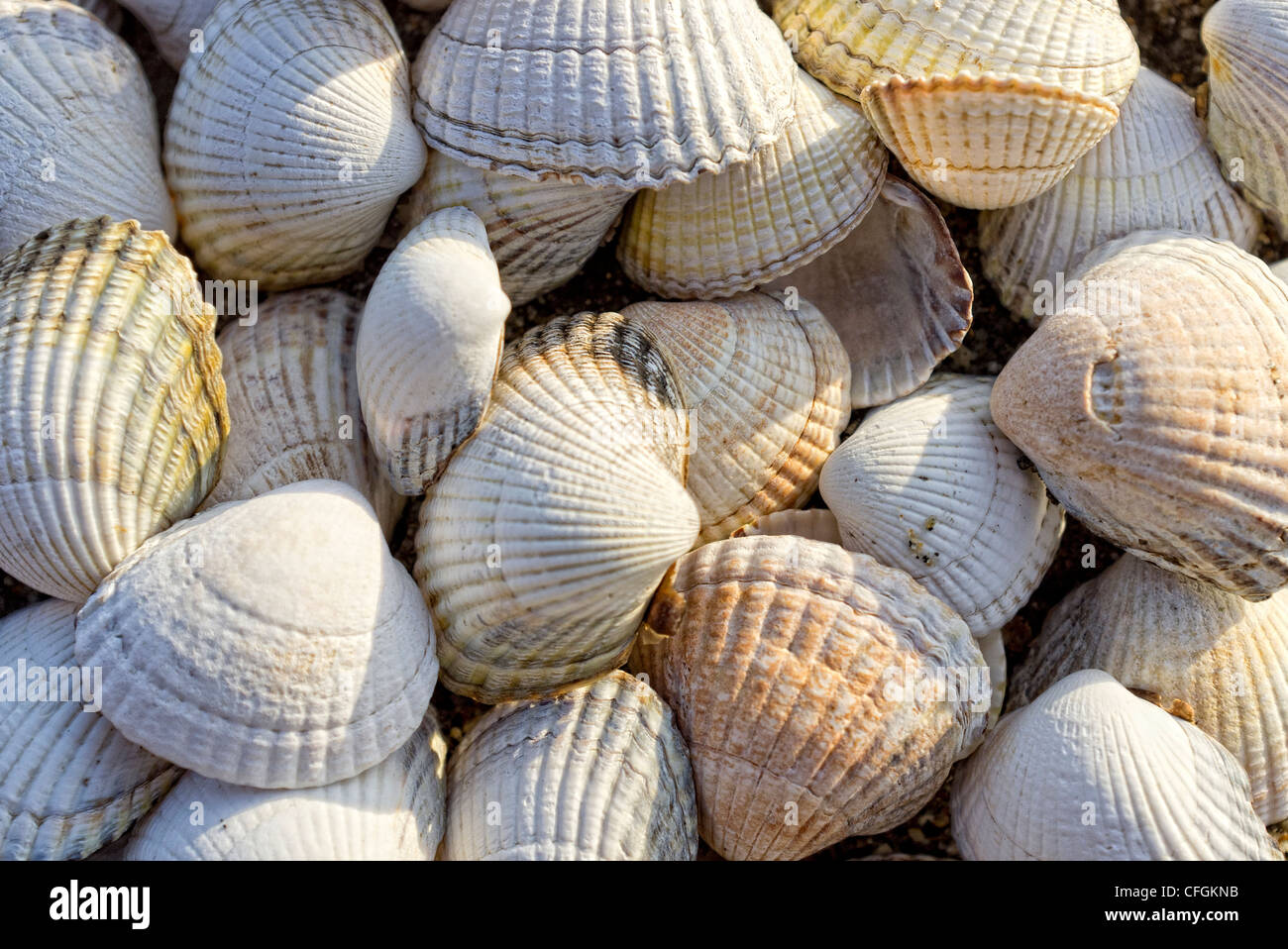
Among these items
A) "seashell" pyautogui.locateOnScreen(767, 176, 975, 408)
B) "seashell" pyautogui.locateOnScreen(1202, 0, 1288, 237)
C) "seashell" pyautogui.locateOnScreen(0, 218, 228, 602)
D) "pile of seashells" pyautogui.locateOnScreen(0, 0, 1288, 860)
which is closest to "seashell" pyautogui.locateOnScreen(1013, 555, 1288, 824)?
"pile of seashells" pyautogui.locateOnScreen(0, 0, 1288, 860)

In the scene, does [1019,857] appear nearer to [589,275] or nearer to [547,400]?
[547,400]

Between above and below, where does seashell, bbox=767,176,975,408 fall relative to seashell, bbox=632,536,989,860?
above

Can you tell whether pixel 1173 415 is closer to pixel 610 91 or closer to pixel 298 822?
pixel 610 91

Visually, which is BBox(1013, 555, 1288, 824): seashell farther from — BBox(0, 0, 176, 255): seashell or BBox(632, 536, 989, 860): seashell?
BBox(0, 0, 176, 255): seashell

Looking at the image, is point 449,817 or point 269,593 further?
point 449,817

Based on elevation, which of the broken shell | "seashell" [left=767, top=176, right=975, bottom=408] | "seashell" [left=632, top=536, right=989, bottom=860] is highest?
"seashell" [left=767, top=176, right=975, bottom=408]

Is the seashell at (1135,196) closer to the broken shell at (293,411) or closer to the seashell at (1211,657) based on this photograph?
the seashell at (1211,657)
